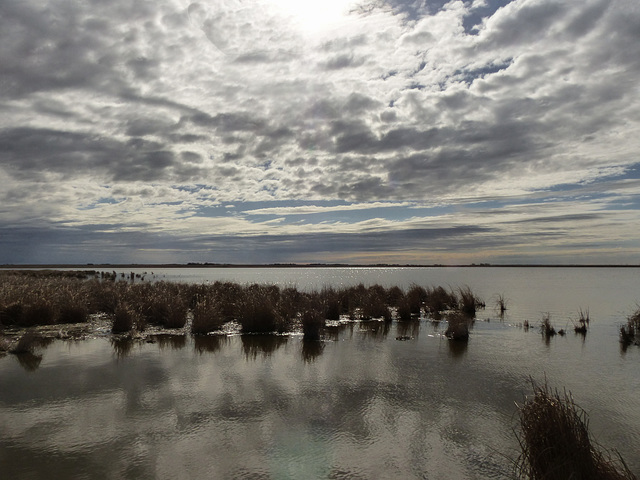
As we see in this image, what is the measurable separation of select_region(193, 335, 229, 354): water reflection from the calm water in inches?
4.4

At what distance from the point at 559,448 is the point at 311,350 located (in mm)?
8287

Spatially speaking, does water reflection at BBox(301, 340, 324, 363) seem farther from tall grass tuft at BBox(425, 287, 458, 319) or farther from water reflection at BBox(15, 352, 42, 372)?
tall grass tuft at BBox(425, 287, 458, 319)

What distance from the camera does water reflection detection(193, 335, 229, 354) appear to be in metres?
11.7

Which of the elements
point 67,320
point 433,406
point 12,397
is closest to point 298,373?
point 433,406

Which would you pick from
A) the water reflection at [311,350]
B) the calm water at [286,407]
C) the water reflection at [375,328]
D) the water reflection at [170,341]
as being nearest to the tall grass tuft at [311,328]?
the water reflection at [311,350]

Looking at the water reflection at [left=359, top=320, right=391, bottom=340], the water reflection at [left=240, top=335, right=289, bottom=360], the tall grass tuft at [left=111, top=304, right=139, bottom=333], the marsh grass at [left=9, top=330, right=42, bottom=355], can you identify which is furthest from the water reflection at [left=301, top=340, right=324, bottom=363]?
the marsh grass at [left=9, top=330, right=42, bottom=355]

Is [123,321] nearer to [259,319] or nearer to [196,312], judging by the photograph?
[196,312]

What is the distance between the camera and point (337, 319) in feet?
61.6

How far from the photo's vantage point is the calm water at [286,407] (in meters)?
5.10

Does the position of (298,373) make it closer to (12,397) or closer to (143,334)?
(12,397)

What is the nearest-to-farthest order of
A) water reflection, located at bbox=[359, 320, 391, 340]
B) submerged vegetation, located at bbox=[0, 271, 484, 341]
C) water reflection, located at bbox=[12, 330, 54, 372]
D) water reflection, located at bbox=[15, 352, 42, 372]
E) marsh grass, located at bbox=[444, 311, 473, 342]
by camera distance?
water reflection, located at bbox=[15, 352, 42, 372], water reflection, located at bbox=[12, 330, 54, 372], marsh grass, located at bbox=[444, 311, 473, 342], submerged vegetation, located at bbox=[0, 271, 484, 341], water reflection, located at bbox=[359, 320, 391, 340]

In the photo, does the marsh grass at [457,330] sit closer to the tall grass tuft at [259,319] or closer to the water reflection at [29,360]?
the tall grass tuft at [259,319]

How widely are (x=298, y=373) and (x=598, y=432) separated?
5.42m

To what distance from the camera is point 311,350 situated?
1195 cm
